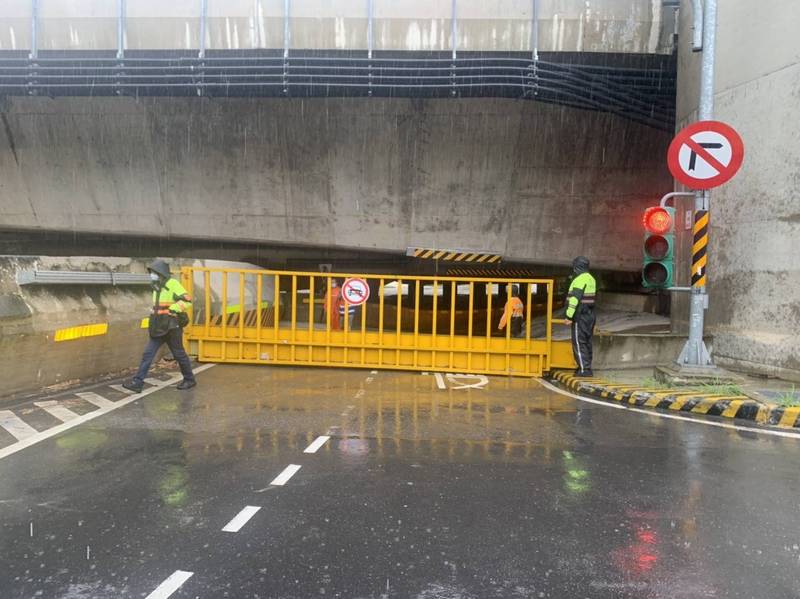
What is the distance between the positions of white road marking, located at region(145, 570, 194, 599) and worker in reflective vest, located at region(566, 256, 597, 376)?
25.7ft

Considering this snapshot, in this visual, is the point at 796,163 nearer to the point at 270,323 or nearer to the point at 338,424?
the point at 338,424

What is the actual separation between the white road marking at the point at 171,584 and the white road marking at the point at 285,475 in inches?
55.9

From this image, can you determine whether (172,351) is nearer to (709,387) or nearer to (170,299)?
(170,299)

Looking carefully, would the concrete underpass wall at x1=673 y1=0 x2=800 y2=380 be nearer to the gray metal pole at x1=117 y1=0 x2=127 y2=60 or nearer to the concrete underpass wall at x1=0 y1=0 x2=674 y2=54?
the concrete underpass wall at x1=0 y1=0 x2=674 y2=54

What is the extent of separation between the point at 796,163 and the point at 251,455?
8.38m

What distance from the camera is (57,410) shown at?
711 cm

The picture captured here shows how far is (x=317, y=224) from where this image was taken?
15.3 m

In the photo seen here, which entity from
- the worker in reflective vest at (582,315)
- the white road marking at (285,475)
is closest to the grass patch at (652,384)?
the worker in reflective vest at (582,315)

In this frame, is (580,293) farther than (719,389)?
Yes

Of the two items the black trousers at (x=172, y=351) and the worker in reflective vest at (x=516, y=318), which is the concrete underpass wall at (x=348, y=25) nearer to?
the worker in reflective vest at (x=516, y=318)

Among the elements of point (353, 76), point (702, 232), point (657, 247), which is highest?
point (353, 76)

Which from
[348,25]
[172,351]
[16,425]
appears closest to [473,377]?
[172,351]

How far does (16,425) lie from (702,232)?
901cm

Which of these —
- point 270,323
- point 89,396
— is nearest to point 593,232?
point 270,323
